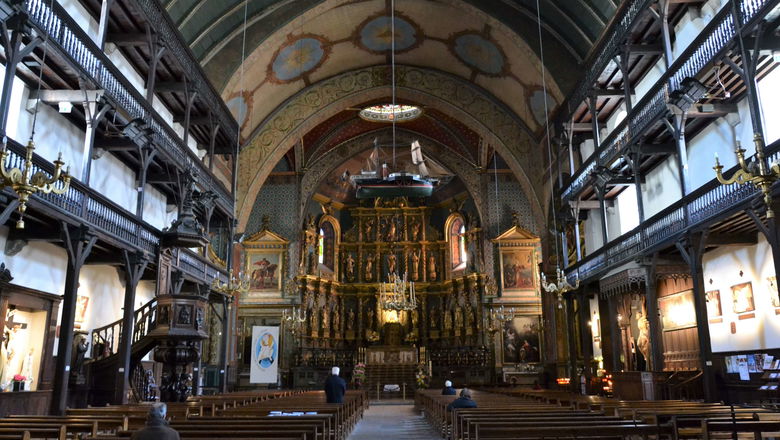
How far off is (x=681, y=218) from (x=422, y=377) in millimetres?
14753

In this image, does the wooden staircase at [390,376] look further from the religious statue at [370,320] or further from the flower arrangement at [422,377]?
the religious statue at [370,320]

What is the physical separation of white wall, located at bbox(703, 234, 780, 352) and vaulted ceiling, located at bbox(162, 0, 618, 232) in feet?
23.7

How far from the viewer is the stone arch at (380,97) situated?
23.4 meters

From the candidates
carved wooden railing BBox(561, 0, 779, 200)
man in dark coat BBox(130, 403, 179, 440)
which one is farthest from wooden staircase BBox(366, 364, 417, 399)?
man in dark coat BBox(130, 403, 179, 440)

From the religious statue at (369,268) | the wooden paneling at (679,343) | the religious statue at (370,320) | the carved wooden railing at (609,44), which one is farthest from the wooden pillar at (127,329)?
the religious statue at (369,268)

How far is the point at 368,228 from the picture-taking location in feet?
115

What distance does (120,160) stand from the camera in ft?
53.2

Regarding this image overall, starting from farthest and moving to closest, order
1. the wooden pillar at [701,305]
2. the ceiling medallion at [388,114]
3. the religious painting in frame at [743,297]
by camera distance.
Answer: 1. the ceiling medallion at [388,114]
2. the religious painting in frame at [743,297]
3. the wooden pillar at [701,305]

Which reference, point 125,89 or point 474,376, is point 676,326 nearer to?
point 474,376

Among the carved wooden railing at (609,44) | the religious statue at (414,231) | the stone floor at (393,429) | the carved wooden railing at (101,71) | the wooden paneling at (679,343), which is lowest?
the stone floor at (393,429)

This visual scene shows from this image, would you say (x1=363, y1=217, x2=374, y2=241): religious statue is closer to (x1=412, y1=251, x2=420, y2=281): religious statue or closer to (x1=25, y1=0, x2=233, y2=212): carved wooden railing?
(x1=412, y1=251, x2=420, y2=281): religious statue

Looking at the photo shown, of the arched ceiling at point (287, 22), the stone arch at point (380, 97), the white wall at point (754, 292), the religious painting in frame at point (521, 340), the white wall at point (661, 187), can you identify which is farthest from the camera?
the religious painting in frame at point (521, 340)

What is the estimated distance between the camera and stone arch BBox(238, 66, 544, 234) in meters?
23.4

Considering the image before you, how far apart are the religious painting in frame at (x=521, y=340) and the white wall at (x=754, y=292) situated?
13.3 metres
